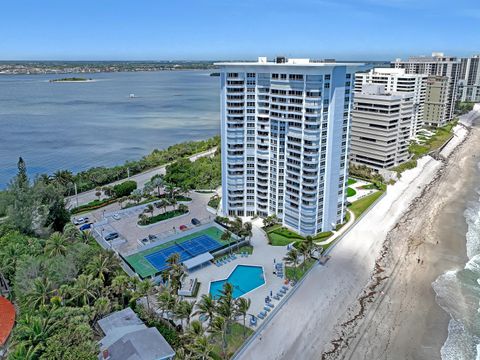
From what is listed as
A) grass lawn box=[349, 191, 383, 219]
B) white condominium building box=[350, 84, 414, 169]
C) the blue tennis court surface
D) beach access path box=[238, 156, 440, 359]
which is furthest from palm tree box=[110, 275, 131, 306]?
white condominium building box=[350, 84, 414, 169]

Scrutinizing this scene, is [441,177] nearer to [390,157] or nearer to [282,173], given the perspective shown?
[390,157]

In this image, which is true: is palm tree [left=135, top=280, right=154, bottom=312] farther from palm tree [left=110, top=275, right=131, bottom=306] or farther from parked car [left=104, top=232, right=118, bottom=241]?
parked car [left=104, top=232, right=118, bottom=241]

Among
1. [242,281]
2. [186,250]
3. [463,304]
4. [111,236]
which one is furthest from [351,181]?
[111,236]

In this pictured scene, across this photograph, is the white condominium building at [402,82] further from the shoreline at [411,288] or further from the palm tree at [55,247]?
Answer: the palm tree at [55,247]

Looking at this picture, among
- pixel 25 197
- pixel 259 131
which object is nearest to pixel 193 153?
pixel 259 131

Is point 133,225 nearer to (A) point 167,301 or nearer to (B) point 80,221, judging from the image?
(B) point 80,221
